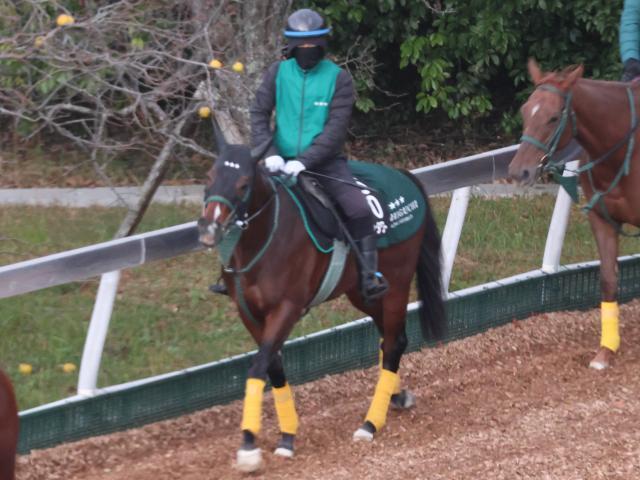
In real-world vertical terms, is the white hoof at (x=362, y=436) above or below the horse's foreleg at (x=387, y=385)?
below

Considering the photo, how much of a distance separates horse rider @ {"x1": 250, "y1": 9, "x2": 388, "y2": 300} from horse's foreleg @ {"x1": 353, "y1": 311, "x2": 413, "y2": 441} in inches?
20.2

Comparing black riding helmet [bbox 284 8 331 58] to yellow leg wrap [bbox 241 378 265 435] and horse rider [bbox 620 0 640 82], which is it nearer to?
yellow leg wrap [bbox 241 378 265 435]

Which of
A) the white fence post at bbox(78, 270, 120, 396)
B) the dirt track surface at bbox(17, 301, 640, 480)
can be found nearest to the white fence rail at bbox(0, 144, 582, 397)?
the white fence post at bbox(78, 270, 120, 396)

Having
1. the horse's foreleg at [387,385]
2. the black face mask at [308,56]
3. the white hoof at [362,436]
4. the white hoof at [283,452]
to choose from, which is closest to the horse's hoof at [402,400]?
the horse's foreleg at [387,385]

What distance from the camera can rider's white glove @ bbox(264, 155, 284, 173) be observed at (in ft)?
20.8

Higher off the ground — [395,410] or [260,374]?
[260,374]

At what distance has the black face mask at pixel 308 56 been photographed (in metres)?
6.52

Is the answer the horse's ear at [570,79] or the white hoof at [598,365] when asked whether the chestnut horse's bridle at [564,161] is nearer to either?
the horse's ear at [570,79]

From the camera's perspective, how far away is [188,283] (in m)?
9.19

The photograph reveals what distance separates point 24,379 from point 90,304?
123cm

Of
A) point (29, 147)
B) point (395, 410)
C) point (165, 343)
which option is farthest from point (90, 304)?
point (29, 147)

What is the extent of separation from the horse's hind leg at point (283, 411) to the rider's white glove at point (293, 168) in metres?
0.96

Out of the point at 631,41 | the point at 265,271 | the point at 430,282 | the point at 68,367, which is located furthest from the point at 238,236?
the point at 631,41

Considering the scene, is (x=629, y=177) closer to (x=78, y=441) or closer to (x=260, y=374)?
(x=260, y=374)
